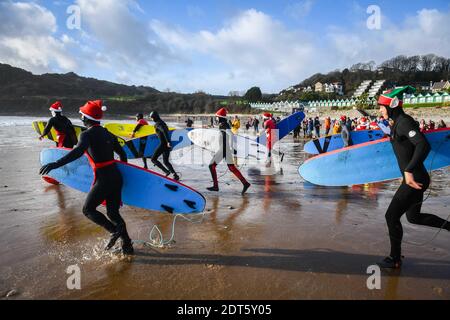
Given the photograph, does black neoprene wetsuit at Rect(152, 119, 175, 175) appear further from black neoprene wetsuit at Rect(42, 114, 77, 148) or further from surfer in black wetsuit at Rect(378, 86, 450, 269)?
surfer in black wetsuit at Rect(378, 86, 450, 269)

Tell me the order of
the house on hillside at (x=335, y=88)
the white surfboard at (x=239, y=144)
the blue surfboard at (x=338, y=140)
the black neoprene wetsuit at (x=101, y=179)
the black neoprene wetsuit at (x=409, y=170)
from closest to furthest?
the black neoprene wetsuit at (x=409, y=170) < the black neoprene wetsuit at (x=101, y=179) < the white surfboard at (x=239, y=144) < the blue surfboard at (x=338, y=140) < the house on hillside at (x=335, y=88)

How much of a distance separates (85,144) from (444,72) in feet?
428

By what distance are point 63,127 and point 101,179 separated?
13.0 ft

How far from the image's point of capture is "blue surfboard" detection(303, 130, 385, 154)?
33.7 feet

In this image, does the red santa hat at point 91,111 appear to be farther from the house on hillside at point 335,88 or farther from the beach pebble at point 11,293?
the house on hillside at point 335,88

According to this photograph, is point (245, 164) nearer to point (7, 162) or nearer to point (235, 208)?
point (235, 208)

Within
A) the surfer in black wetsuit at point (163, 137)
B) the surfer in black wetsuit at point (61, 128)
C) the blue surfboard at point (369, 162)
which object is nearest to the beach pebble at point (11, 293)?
the surfer in black wetsuit at point (61, 128)

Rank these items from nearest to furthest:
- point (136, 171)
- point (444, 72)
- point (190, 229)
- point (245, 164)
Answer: point (136, 171), point (190, 229), point (245, 164), point (444, 72)

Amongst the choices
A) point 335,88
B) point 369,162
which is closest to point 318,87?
point 335,88

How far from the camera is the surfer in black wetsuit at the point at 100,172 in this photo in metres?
3.40

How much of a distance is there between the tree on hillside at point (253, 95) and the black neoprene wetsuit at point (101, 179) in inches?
4120

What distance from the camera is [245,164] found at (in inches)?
409
